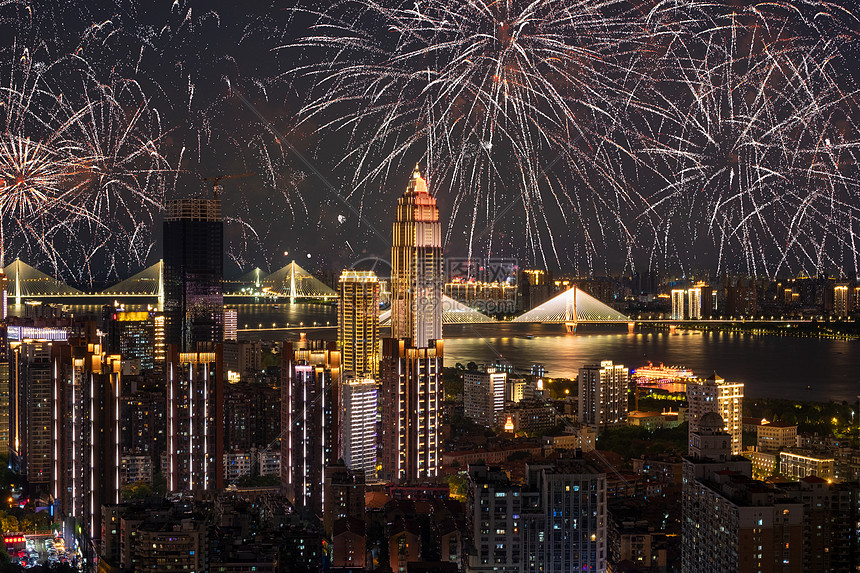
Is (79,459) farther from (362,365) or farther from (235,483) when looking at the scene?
(362,365)

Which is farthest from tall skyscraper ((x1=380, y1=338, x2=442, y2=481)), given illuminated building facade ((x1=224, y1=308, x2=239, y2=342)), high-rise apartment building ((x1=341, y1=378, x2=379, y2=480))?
illuminated building facade ((x1=224, y1=308, x2=239, y2=342))

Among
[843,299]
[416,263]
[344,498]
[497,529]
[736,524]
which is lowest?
[344,498]

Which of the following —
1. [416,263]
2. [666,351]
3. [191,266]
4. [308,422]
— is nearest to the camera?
[308,422]

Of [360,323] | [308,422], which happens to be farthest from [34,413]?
[360,323]

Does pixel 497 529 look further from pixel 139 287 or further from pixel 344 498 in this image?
pixel 139 287

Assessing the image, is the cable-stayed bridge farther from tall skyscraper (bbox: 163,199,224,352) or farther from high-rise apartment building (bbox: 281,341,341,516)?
high-rise apartment building (bbox: 281,341,341,516)

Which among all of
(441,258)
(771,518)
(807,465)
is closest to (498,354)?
(441,258)
